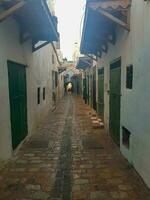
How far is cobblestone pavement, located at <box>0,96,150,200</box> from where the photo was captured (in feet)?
12.9

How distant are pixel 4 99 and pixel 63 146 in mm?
2416

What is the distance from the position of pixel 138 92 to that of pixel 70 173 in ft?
6.68

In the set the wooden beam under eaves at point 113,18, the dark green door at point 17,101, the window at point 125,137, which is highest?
the wooden beam under eaves at point 113,18

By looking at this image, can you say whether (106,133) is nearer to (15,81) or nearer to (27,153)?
(27,153)

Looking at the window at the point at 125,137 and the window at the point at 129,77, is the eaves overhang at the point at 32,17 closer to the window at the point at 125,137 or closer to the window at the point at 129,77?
the window at the point at 129,77

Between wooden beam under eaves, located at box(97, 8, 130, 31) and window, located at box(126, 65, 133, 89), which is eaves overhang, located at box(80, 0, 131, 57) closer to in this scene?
wooden beam under eaves, located at box(97, 8, 130, 31)

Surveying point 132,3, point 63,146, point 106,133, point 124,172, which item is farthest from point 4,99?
point 106,133

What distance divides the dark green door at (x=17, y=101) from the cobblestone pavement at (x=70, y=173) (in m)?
0.44

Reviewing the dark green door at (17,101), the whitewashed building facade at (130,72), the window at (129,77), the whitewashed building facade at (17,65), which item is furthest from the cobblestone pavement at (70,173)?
the window at (129,77)

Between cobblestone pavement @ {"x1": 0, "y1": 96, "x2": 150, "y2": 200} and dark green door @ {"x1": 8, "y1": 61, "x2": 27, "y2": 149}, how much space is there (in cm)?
44

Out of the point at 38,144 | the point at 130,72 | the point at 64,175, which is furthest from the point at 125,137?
the point at 38,144

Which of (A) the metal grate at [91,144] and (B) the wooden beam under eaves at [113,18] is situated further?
(A) the metal grate at [91,144]

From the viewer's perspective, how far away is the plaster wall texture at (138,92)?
4.06m

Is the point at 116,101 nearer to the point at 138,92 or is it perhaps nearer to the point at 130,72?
the point at 130,72
